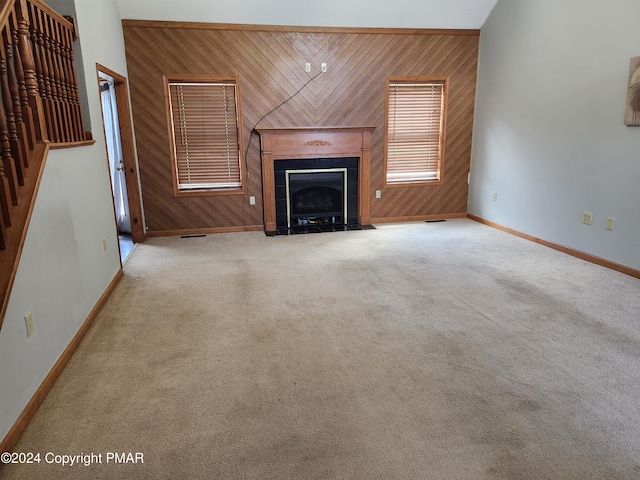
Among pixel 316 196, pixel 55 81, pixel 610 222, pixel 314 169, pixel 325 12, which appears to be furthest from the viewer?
pixel 316 196

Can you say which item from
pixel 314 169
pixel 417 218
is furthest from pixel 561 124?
pixel 314 169

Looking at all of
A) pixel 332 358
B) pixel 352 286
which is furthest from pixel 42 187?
pixel 352 286

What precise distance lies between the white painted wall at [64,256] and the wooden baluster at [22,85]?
0.58ft

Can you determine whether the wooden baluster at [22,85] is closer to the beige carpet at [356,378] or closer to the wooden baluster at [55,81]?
the wooden baluster at [55,81]

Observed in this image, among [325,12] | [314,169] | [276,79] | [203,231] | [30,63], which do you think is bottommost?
[203,231]

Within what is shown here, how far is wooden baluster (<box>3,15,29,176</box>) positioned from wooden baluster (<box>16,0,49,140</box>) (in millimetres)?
76

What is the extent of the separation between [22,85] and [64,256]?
101cm

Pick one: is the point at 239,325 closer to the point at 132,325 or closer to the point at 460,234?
the point at 132,325

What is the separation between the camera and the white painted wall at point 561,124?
390cm

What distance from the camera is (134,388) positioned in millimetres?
2225

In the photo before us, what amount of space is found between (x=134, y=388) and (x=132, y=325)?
0.84 metres

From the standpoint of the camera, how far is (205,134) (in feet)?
18.0

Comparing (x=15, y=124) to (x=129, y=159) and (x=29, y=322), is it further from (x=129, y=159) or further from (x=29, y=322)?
(x=129, y=159)

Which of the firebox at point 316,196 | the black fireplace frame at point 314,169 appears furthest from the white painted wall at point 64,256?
the firebox at point 316,196
